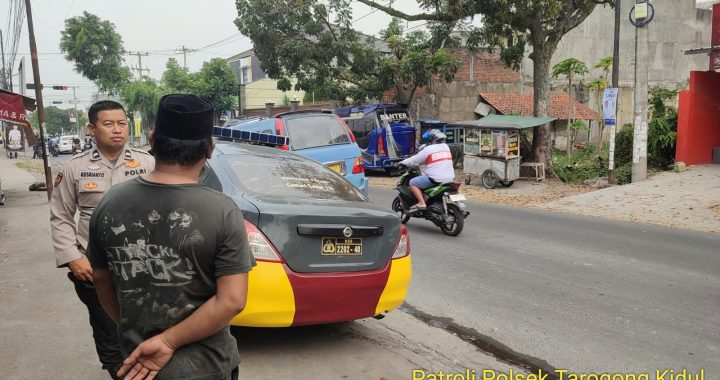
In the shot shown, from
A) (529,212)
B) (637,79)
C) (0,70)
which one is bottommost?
(529,212)

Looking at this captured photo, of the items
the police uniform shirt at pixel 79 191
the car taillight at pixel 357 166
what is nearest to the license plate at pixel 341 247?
the police uniform shirt at pixel 79 191

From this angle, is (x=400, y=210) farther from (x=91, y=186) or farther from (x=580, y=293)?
(x=91, y=186)

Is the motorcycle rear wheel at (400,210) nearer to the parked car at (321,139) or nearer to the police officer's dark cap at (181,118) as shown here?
the parked car at (321,139)

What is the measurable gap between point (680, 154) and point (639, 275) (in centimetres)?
1080

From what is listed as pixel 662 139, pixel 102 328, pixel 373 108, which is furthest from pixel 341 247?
pixel 373 108

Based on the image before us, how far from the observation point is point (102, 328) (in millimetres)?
3391

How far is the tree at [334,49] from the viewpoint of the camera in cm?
2273

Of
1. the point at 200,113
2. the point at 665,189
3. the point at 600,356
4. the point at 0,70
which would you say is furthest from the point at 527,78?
the point at 0,70

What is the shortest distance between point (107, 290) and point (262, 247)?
1.65 metres

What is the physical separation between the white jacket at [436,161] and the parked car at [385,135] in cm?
1049

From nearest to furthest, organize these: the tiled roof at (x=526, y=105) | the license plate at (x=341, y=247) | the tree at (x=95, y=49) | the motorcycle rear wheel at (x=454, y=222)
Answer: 1. the license plate at (x=341, y=247)
2. the motorcycle rear wheel at (x=454, y=222)
3. the tiled roof at (x=526, y=105)
4. the tree at (x=95, y=49)

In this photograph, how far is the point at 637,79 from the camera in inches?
574

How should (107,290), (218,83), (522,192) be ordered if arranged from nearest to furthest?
1. (107,290)
2. (522,192)
3. (218,83)

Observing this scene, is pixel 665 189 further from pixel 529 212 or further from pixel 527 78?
pixel 527 78
